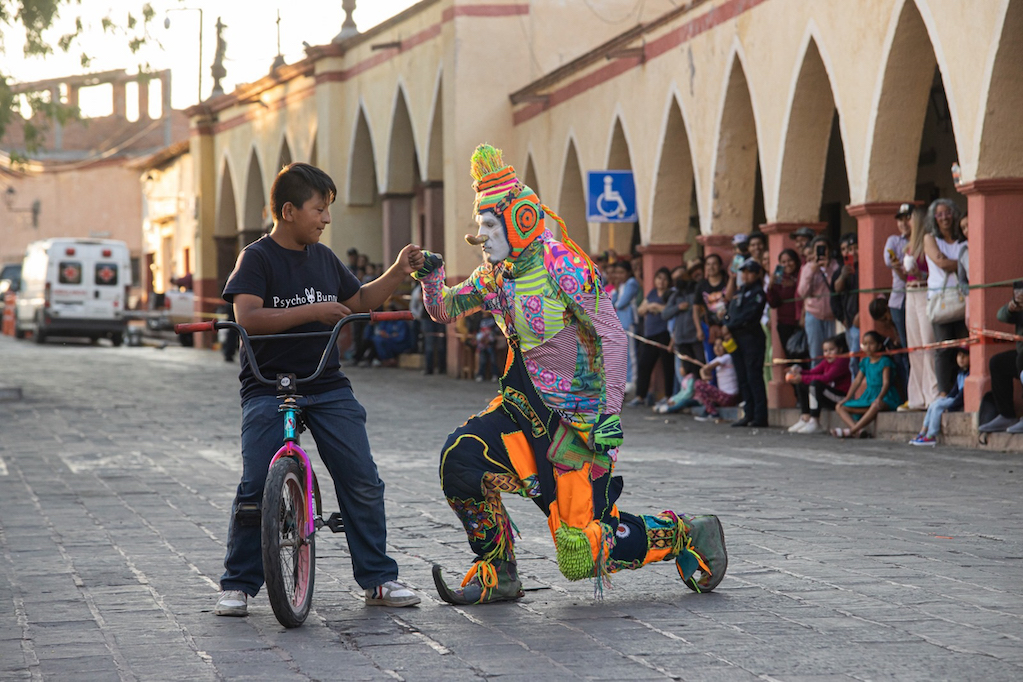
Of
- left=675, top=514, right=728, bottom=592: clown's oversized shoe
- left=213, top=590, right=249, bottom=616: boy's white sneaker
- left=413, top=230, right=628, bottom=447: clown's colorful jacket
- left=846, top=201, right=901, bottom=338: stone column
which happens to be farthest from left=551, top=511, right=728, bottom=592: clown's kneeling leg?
left=846, top=201, right=901, bottom=338: stone column

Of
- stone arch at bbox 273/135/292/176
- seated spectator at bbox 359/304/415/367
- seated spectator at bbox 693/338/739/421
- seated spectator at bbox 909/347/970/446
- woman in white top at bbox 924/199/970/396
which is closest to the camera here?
seated spectator at bbox 909/347/970/446

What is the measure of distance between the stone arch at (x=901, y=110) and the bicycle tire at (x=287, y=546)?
36.0ft

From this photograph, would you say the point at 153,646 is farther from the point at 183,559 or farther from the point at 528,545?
the point at 528,545

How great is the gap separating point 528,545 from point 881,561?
5.78ft

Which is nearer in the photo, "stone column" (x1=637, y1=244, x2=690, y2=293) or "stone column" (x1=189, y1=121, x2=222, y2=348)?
"stone column" (x1=637, y1=244, x2=690, y2=293)

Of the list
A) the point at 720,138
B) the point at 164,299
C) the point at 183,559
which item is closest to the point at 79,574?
the point at 183,559

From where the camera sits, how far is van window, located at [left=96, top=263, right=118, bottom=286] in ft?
136

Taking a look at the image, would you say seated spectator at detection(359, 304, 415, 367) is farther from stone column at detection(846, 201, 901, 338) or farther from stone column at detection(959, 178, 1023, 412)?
stone column at detection(959, 178, 1023, 412)

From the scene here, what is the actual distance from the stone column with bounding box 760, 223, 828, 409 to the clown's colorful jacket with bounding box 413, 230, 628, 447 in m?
11.9

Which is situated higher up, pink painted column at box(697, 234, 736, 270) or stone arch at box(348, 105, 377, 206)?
stone arch at box(348, 105, 377, 206)

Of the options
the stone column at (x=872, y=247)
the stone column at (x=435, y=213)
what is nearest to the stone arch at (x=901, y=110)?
the stone column at (x=872, y=247)

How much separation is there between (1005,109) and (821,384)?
3.39m

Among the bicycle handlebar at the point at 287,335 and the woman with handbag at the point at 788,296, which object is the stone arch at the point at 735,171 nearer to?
the woman with handbag at the point at 788,296

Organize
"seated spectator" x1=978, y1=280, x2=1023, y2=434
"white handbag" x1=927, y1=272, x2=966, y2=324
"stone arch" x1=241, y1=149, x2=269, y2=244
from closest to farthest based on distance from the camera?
"seated spectator" x1=978, y1=280, x2=1023, y2=434 < "white handbag" x1=927, y1=272, x2=966, y2=324 < "stone arch" x1=241, y1=149, x2=269, y2=244
